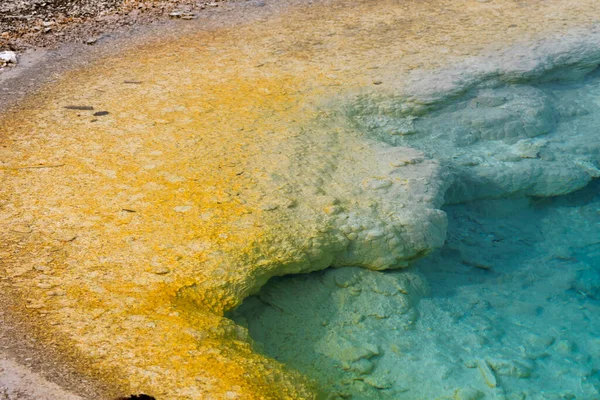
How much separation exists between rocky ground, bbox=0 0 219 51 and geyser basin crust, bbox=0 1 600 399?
0.56m

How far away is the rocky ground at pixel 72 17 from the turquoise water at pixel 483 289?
1.97 metres

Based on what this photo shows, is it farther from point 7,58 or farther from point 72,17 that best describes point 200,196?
point 72,17

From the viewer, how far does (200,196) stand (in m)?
2.41

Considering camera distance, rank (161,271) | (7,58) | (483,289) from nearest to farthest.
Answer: (161,271) → (483,289) → (7,58)

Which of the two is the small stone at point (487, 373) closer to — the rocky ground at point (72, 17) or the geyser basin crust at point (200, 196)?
the geyser basin crust at point (200, 196)

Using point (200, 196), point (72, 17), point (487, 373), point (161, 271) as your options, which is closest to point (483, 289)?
point (487, 373)

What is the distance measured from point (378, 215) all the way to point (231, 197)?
1.75 ft

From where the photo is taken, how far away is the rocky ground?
3.99 metres

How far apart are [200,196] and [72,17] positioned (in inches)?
97.4

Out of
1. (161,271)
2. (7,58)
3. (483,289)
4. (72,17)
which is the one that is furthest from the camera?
(72,17)

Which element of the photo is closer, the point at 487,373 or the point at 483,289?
the point at 487,373

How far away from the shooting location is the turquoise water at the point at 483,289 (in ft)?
6.82

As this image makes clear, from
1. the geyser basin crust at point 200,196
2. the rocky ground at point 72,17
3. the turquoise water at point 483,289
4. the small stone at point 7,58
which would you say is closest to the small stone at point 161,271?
the geyser basin crust at point 200,196

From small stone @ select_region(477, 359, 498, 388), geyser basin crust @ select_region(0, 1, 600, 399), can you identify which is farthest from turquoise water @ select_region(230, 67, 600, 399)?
geyser basin crust @ select_region(0, 1, 600, 399)
